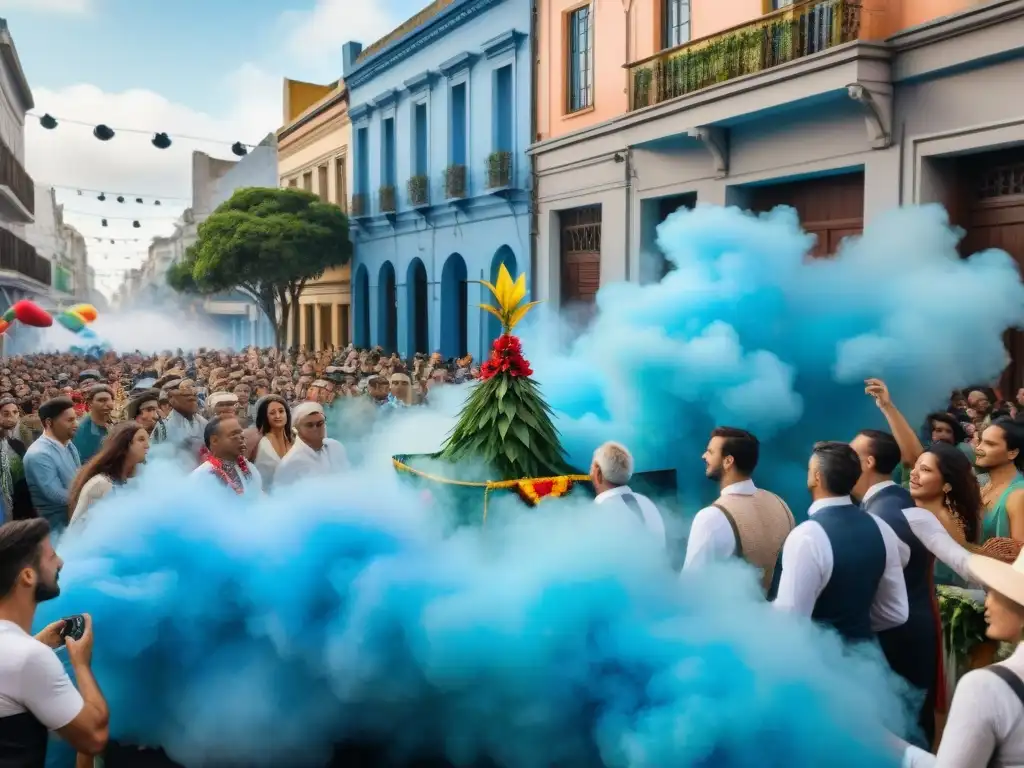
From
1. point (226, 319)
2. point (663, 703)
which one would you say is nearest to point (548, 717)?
point (663, 703)

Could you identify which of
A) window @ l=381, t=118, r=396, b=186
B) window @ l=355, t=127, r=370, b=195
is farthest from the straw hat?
window @ l=355, t=127, r=370, b=195

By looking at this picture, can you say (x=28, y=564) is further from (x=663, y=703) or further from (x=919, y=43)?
(x=919, y=43)

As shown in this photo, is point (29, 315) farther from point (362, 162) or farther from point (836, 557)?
point (836, 557)

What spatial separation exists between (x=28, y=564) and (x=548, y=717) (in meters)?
1.86

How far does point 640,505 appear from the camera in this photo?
4.56 m

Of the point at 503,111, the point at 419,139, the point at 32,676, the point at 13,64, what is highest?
the point at 13,64

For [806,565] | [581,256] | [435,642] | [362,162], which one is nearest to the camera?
[806,565]

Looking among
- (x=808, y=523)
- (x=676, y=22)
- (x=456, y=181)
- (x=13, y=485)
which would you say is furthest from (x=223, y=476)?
(x=456, y=181)

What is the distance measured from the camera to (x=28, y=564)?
289 centimetres

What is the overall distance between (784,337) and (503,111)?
528 inches

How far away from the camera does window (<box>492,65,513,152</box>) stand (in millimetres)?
18188

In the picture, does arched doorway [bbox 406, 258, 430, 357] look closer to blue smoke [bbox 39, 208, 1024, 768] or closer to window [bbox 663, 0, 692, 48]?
window [bbox 663, 0, 692, 48]

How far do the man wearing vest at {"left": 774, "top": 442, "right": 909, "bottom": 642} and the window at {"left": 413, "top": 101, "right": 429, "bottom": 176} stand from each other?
62.8ft

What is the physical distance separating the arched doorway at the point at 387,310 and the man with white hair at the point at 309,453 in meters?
18.1
